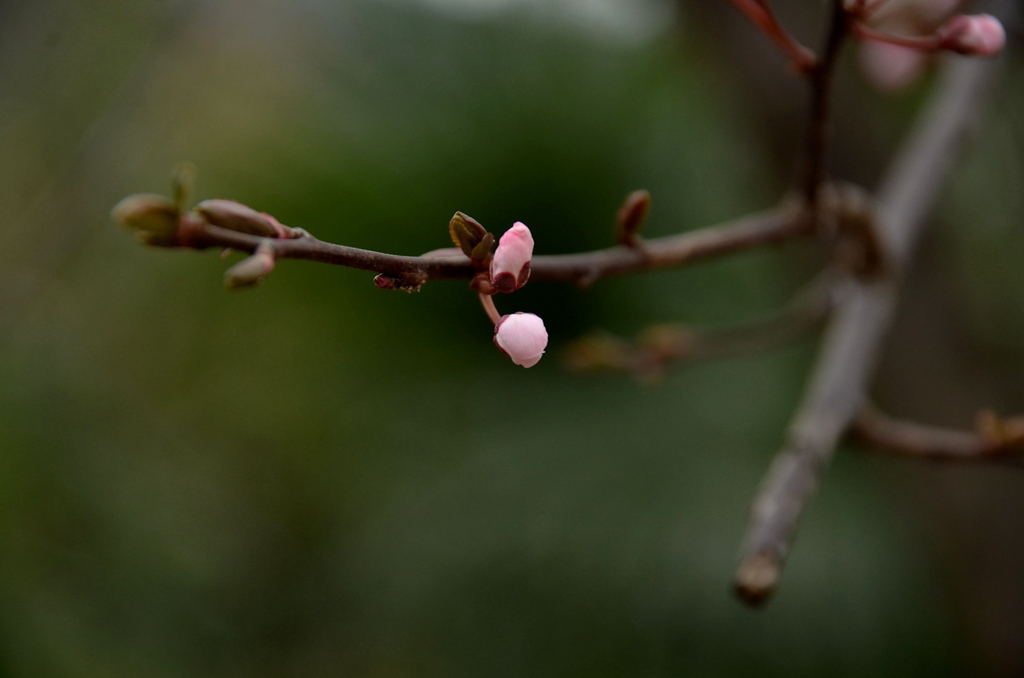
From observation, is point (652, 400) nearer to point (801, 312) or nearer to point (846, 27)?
point (801, 312)

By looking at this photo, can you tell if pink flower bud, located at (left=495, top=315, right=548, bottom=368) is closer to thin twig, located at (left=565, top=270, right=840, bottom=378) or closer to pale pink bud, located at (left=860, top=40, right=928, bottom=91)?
thin twig, located at (left=565, top=270, right=840, bottom=378)

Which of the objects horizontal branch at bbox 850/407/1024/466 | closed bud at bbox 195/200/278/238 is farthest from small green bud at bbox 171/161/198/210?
horizontal branch at bbox 850/407/1024/466

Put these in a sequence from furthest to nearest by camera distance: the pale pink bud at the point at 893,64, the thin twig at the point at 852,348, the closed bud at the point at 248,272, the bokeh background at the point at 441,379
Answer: the bokeh background at the point at 441,379, the pale pink bud at the point at 893,64, the thin twig at the point at 852,348, the closed bud at the point at 248,272

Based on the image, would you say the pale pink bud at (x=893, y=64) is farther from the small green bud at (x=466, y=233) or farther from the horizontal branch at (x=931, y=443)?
the small green bud at (x=466, y=233)

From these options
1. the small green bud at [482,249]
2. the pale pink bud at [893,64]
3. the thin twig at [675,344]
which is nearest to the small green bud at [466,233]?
the small green bud at [482,249]

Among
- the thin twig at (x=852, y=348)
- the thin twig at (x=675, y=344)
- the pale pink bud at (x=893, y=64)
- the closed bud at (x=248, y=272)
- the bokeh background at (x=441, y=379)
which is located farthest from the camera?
the bokeh background at (x=441, y=379)

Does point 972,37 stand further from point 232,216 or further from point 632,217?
point 232,216
